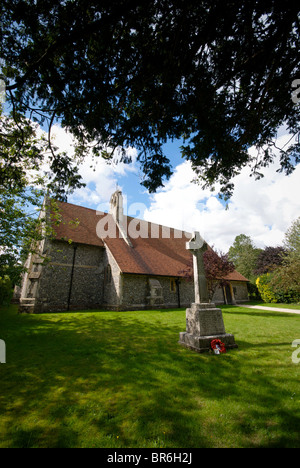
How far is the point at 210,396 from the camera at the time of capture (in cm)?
332

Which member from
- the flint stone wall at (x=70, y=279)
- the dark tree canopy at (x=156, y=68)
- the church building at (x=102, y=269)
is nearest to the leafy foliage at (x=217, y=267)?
the church building at (x=102, y=269)

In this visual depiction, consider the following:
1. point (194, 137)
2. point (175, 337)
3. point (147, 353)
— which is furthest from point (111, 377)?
point (194, 137)

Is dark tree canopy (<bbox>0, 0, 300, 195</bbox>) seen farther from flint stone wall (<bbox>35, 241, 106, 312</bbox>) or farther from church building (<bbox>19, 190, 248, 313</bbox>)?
flint stone wall (<bbox>35, 241, 106, 312</bbox>)

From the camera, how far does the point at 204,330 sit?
5.88 meters

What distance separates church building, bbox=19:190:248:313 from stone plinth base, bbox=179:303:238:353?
9342 millimetres

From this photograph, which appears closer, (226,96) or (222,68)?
(222,68)

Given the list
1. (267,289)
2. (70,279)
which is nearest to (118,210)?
(70,279)

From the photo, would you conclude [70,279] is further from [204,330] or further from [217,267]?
[204,330]

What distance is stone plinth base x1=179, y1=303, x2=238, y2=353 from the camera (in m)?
5.69

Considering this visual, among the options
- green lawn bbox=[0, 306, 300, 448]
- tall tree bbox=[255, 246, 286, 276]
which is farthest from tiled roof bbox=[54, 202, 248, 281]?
green lawn bbox=[0, 306, 300, 448]

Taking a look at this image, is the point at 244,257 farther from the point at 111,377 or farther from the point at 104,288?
the point at 111,377

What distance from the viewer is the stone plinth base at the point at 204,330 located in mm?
5688
